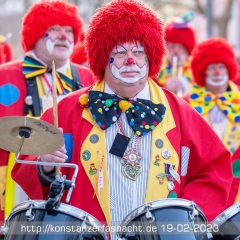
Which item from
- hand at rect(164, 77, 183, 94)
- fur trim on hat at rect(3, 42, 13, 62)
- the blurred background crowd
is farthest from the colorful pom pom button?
the blurred background crowd

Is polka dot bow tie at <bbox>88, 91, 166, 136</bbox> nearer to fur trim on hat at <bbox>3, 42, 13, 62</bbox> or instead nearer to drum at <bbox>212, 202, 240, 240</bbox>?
drum at <bbox>212, 202, 240, 240</bbox>

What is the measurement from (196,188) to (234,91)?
2.54 metres

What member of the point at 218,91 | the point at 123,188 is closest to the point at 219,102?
the point at 218,91

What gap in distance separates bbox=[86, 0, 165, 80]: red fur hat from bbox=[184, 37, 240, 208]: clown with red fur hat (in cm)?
201

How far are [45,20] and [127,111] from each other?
5.65 ft

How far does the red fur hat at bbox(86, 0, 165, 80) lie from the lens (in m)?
4.38

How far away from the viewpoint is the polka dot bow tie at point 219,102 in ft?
21.1

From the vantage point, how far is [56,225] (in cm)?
375

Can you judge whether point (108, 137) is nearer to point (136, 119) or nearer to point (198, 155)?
point (136, 119)

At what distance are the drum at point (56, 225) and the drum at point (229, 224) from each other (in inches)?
26.4

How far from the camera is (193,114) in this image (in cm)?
452

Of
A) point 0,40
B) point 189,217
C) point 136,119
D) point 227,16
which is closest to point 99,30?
point 136,119

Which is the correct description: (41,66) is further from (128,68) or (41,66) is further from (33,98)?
(128,68)

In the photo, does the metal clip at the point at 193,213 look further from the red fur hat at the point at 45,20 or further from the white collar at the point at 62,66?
the red fur hat at the point at 45,20
